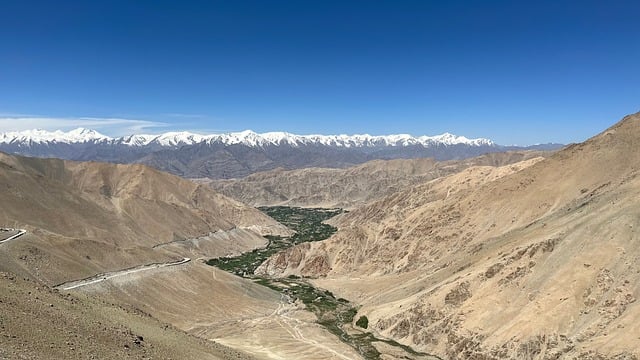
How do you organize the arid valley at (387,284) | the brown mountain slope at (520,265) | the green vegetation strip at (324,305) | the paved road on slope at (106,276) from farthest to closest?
the green vegetation strip at (324,305) < the paved road on slope at (106,276) < the brown mountain slope at (520,265) < the arid valley at (387,284)

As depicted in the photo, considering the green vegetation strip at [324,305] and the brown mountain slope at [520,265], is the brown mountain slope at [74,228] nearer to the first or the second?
the green vegetation strip at [324,305]

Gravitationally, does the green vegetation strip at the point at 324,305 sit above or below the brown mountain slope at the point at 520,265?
below

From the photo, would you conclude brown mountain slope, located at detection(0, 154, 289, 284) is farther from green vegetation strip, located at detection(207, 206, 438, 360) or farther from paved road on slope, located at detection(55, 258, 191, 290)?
green vegetation strip, located at detection(207, 206, 438, 360)

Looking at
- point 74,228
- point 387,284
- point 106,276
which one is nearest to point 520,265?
point 387,284

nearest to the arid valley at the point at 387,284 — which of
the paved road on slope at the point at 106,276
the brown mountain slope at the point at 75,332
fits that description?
the brown mountain slope at the point at 75,332

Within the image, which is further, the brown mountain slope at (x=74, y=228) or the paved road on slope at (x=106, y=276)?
the brown mountain slope at (x=74, y=228)

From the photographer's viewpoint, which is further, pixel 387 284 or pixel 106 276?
pixel 387 284

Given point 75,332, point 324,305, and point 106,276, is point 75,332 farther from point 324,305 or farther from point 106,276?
point 324,305

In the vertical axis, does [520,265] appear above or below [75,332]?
below

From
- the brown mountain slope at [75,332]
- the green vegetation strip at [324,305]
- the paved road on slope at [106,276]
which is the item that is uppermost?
the brown mountain slope at [75,332]
